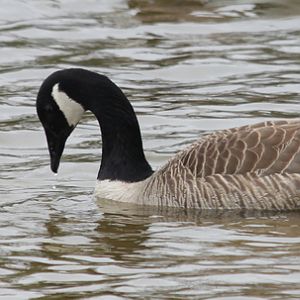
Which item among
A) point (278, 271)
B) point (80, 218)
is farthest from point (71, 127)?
point (278, 271)

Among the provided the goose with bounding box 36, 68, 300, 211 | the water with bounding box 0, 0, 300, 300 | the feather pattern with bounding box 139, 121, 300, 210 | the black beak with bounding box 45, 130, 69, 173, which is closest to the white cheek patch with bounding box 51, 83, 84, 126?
the goose with bounding box 36, 68, 300, 211

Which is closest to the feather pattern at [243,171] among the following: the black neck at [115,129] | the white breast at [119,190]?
the white breast at [119,190]

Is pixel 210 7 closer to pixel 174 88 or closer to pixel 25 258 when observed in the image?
pixel 174 88

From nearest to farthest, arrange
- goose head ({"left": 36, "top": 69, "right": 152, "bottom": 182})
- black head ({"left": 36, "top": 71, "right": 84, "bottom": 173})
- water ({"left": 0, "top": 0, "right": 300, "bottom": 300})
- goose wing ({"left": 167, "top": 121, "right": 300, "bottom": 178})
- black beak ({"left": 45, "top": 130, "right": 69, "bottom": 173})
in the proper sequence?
water ({"left": 0, "top": 0, "right": 300, "bottom": 300})
goose wing ({"left": 167, "top": 121, "right": 300, "bottom": 178})
black head ({"left": 36, "top": 71, "right": 84, "bottom": 173})
goose head ({"left": 36, "top": 69, "right": 152, "bottom": 182})
black beak ({"left": 45, "top": 130, "right": 69, "bottom": 173})

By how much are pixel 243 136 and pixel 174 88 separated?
6205 millimetres

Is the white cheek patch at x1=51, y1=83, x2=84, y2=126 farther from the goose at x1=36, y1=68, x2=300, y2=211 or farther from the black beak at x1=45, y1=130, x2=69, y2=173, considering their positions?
the black beak at x1=45, y1=130, x2=69, y2=173

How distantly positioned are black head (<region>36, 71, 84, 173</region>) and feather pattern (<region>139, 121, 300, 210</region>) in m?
1.32

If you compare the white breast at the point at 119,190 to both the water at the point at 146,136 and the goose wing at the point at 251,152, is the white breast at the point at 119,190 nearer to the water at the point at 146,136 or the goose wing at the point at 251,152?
the water at the point at 146,136

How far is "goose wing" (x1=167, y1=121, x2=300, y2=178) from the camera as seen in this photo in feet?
41.9

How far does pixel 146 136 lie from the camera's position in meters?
16.6

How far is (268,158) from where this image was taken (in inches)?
504

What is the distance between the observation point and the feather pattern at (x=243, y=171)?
12773 millimetres

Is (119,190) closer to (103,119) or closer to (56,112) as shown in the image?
Answer: (103,119)

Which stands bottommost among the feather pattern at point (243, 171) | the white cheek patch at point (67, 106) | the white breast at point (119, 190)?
the white breast at point (119, 190)
